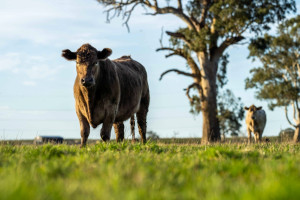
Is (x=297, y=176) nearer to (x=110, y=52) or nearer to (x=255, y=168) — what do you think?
(x=255, y=168)

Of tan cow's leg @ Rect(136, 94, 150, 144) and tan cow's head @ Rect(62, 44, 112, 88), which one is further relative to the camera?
tan cow's leg @ Rect(136, 94, 150, 144)

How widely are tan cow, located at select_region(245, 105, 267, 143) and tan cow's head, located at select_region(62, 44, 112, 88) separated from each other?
556 inches

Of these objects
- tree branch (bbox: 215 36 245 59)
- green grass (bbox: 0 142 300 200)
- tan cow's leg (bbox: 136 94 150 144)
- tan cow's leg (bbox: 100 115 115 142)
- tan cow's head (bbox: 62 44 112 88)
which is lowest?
green grass (bbox: 0 142 300 200)

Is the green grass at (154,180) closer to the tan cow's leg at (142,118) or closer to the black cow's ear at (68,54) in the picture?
the black cow's ear at (68,54)

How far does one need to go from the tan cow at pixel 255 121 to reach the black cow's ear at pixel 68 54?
14.3 m

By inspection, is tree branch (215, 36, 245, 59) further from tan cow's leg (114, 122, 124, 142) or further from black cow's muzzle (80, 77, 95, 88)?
black cow's muzzle (80, 77, 95, 88)

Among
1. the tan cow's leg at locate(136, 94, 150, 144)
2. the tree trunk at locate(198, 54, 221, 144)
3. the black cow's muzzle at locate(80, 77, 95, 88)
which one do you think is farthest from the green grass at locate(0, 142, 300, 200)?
the tree trunk at locate(198, 54, 221, 144)

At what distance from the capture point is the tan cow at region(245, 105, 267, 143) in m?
21.0

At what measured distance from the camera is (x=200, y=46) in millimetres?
22438

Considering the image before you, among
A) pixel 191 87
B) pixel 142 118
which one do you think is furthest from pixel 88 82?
pixel 191 87

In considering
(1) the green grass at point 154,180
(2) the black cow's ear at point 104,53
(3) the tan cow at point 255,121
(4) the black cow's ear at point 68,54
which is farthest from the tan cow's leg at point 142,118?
(3) the tan cow at point 255,121

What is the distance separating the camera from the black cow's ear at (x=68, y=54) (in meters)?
8.13

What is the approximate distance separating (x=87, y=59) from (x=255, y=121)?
50.4ft

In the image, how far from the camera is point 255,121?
21.5 m
